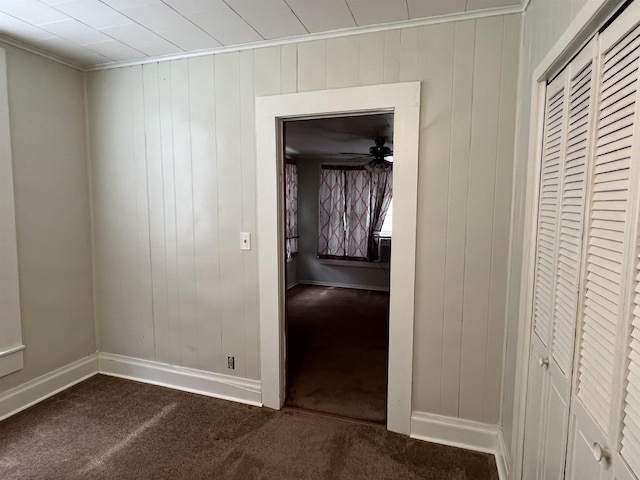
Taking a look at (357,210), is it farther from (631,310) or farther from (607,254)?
(631,310)

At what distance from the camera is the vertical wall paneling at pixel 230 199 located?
7.58 feet

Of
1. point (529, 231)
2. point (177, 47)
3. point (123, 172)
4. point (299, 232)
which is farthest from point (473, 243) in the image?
point (299, 232)

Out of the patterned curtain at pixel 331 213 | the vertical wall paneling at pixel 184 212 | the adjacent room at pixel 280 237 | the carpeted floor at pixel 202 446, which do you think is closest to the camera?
the adjacent room at pixel 280 237

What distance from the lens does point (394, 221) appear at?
2.05 m

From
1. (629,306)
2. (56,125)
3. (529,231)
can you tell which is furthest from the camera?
(56,125)

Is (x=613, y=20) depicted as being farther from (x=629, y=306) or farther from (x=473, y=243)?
(x=473, y=243)

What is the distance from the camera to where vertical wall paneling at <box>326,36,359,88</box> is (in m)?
2.04

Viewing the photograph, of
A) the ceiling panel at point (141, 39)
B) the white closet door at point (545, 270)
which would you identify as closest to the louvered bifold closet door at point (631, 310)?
the white closet door at point (545, 270)

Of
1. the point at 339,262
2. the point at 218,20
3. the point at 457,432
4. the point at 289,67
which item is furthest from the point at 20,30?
the point at 339,262

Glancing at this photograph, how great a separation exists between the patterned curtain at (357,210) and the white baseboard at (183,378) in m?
3.78

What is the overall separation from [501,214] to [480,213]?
0.34 feet

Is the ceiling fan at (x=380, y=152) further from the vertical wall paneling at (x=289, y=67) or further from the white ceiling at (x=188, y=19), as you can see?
the white ceiling at (x=188, y=19)

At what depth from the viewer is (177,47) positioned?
7.43 ft

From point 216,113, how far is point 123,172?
896mm
